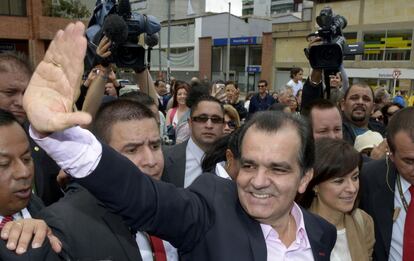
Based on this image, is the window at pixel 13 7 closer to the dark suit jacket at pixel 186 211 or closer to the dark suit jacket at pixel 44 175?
the dark suit jacket at pixel 44 175

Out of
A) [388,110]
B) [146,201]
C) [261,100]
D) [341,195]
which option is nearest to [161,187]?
[146,201]

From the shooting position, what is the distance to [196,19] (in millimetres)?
40375

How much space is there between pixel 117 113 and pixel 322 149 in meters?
1.23

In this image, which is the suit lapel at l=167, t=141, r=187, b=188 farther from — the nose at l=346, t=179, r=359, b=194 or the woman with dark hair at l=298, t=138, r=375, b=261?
the nose at l=346, t=179, r=359, b=194

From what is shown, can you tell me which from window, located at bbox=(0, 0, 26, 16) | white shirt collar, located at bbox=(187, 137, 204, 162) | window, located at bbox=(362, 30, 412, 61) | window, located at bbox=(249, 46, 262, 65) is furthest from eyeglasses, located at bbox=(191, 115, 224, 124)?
window, located at bbox=(249, 46, 262, 65)

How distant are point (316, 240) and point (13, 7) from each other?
1951 centimetres

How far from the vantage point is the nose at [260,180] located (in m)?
1.53

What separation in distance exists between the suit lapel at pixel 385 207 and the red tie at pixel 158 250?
1.51 meters

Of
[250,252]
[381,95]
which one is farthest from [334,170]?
[381,95]

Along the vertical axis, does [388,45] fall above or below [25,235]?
above

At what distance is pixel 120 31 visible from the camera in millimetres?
2775

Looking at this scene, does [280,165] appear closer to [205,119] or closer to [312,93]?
[205,119]

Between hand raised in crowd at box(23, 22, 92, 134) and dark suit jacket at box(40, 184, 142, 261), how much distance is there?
18.9 inches

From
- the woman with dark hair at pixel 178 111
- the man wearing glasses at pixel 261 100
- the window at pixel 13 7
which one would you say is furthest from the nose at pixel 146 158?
the window at pixel 13 7
